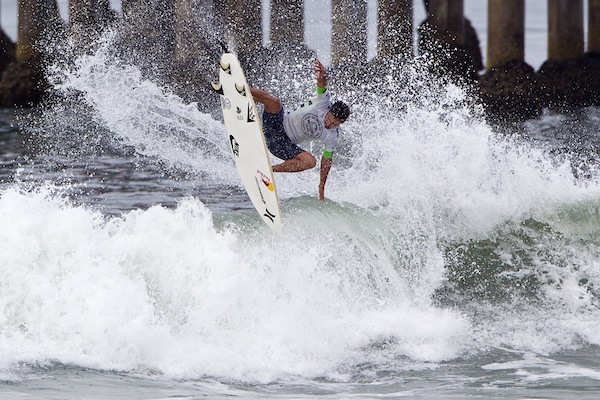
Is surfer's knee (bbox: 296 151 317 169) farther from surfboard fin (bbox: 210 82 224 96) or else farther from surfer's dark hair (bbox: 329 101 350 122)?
surfboard fin (bbox: 210 82 224 96)

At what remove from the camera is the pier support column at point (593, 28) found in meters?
25.5

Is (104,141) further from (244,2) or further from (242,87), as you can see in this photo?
(242,87)

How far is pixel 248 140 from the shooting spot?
10.0 meters

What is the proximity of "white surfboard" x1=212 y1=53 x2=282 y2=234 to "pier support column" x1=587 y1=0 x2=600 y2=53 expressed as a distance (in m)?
17.0

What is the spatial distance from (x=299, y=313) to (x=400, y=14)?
12.7 metres

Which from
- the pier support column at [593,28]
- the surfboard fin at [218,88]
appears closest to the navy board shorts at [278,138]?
the surfboard fin at [218,88]

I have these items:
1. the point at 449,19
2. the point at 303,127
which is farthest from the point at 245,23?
the point at 303,127

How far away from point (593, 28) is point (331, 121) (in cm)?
1694

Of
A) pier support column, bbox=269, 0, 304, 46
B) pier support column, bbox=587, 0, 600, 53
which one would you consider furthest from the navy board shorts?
pier support column, bbox=587, 0, 600, 53

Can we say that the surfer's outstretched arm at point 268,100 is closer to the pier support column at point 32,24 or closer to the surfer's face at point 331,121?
the surfer's face at point 331,121

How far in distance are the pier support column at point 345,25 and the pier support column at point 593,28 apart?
6.85 meters

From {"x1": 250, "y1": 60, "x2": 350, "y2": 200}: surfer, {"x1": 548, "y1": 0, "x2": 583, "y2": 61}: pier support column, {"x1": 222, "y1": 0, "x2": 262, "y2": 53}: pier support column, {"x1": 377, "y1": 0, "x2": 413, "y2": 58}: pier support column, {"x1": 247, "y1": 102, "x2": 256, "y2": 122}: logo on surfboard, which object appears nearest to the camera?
{"x1": 247, "y1": 102, "x2": 256, "y2": 122}: logo on surfboard

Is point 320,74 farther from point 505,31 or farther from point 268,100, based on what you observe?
point 505,31

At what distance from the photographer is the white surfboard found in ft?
31.9
